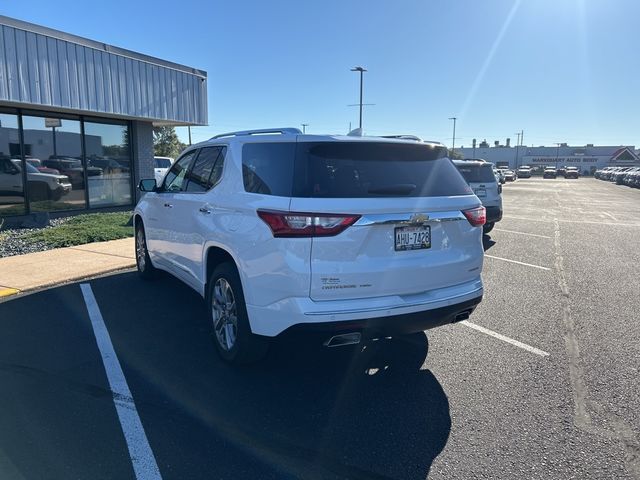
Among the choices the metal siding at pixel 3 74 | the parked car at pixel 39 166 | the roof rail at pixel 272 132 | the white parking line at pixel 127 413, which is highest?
the metal siding at pixel 3 74

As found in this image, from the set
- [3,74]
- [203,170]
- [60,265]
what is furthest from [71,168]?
[203,170]

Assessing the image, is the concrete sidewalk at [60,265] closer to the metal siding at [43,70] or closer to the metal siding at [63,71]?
the metal siding at [43,70]

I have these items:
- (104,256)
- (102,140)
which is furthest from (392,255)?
(102,140)

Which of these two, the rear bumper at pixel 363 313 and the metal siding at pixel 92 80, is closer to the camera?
the rear bumper at pixel 363 313

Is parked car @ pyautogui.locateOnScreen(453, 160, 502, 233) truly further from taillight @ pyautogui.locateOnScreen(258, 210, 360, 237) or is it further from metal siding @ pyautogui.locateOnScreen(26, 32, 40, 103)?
metal siding @ pyautogui.locateOnScreen(26, 32, 40, 103)

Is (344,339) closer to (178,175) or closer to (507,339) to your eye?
(507,339)

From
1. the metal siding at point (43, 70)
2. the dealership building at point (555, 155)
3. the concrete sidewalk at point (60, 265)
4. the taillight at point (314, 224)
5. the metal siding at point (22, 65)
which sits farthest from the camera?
the dealership building at point (555, 155)

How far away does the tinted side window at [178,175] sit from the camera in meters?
5.39

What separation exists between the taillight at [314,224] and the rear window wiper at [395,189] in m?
0.28

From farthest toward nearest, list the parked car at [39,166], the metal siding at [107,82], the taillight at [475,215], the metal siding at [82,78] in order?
the metal siding at [107,82]
the parked car at [39,166]
the metal siding at [82,78]
the taillight at [475,215]

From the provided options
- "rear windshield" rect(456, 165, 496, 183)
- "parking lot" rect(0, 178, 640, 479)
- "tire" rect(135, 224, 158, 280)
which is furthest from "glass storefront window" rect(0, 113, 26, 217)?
"rear windshield" rect(456, 165, 496, 183)

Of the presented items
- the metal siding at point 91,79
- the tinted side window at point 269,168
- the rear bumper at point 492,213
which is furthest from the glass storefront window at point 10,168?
the rear bumper at point 492,213

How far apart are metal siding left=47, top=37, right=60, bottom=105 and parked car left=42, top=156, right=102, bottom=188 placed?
1.87 metres

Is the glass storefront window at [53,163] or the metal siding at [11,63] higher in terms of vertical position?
the metal siding at [11,63]
